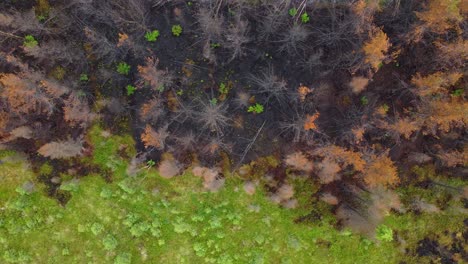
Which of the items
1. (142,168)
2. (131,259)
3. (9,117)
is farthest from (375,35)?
(9,117)

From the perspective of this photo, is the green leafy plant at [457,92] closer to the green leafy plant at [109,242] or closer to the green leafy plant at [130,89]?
the green leafy plant at [130,89]

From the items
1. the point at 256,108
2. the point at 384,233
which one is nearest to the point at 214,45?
the point at 256,108

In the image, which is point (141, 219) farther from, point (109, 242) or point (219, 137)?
point (219, 137)

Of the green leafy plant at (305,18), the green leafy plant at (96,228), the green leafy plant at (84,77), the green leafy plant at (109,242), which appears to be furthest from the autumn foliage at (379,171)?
the green leafy plant at (84,77)

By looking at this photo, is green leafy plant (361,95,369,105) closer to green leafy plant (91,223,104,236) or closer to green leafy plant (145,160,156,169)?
green leafy plant (145,160,156,169)

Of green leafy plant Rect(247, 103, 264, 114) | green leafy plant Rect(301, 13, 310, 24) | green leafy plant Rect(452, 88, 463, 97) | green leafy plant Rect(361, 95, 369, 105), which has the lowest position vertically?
green leafy plant Rect(247, 103, 264, 114)

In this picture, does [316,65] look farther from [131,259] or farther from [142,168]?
[131,259]

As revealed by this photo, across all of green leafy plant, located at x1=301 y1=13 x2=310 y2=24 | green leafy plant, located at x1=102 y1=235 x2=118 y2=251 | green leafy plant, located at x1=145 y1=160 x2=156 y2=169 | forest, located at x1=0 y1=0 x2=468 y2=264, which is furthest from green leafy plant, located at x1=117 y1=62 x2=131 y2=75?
green leafy plant, located at x1=301 y1=13 x2=310 y2=24
